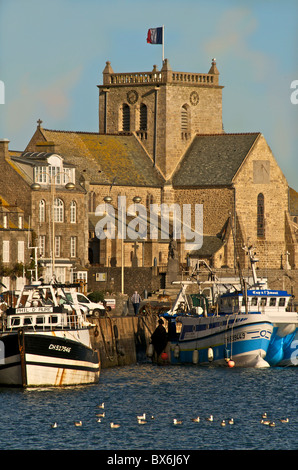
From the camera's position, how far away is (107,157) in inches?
4471

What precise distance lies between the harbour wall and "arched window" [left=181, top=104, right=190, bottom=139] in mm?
46299

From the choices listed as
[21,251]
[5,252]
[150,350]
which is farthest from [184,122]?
[150,350]

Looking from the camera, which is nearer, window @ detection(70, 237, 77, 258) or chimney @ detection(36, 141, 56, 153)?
window @ detection(70, 237, 77, 258)

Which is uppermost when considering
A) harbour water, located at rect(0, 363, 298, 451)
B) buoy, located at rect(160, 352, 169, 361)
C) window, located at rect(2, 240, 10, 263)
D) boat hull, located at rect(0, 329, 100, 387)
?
window, located at rect(2, 240, 10, 263)

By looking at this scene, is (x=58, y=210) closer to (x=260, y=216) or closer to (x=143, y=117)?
(x=143, y=117)

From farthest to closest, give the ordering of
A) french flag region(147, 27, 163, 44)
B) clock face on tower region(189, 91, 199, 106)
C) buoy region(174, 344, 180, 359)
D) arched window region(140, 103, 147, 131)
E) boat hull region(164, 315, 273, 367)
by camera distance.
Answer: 1. clock face on tower region(189, 91, 199, 106)
2. arched window region(140, 103, 147, 131)
3. french flag region(147, 27, 163, 44)
4. buoy region(174, 344, 180, 359)
5. boat hull region(164, 315, 273, 367)

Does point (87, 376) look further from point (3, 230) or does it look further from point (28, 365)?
point (3, 230)

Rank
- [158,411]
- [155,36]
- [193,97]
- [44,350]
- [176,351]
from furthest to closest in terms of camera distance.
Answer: [193,97] → [155,36] → [176,351] → [44,350] → [158,411]

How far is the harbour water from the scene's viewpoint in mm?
44281

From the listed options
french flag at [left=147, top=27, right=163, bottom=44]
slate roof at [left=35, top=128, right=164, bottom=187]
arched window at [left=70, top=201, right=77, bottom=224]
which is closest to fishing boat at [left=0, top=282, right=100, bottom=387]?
arched window at [left=70, top=201, right=77, bottom=224]

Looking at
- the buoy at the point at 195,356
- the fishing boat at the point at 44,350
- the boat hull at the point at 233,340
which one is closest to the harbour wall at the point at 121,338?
the buoy at the point at 195,356

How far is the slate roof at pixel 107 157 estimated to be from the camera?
4336 inches

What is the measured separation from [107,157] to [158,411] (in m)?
63.9

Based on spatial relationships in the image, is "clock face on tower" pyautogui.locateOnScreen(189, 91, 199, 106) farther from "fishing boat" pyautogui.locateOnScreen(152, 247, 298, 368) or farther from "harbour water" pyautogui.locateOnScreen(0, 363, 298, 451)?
"harbour water" pyautogui.locateOnScreen(0, 363, 298, 451)
